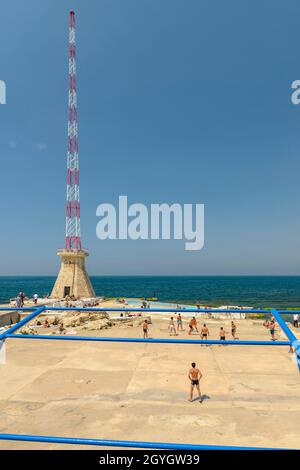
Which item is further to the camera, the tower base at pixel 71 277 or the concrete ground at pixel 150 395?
the tower base at pixel 71 277

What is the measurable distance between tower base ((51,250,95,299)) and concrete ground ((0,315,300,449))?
28.6 m

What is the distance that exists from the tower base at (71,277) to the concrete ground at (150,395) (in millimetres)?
28619

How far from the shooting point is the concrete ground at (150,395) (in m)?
8.08

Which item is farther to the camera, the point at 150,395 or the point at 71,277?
the point at 71,277

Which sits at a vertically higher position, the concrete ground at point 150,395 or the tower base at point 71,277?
the tower base at point 71,277

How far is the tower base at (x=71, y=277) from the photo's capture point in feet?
150

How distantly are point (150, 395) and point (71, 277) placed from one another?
37.4m

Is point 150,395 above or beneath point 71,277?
beneath

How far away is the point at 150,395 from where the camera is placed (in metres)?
10.6

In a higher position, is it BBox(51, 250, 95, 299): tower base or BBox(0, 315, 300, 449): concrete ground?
BBox(51, 250, 95, 299): tower base

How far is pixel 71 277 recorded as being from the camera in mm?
45969

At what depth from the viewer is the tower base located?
4569 centimetres
